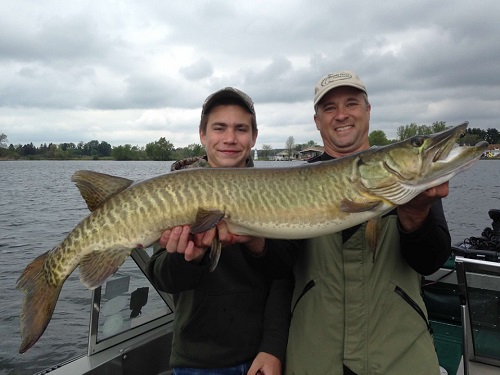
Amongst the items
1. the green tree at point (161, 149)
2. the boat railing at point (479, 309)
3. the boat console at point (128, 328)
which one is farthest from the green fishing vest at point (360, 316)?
the green tree at point (161, 149)

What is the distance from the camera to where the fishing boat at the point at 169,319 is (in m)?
2.83

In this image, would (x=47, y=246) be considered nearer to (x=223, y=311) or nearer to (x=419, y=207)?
(x=223, y=311)

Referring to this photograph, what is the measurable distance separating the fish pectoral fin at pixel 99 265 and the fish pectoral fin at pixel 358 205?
51.4 inches

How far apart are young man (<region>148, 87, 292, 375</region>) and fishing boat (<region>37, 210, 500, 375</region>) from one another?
1.05 m

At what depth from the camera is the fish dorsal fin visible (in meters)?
2.50

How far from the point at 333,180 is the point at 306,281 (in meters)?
0.62

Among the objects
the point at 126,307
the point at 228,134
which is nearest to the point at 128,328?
the point at 126,307

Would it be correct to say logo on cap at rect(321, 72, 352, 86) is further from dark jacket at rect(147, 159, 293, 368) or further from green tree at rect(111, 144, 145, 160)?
green tree at rect(111, 144, 145, 160)

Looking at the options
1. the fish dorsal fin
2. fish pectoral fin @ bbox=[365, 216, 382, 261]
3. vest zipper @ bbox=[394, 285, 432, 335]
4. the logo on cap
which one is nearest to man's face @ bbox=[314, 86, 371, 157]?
the logo on cap

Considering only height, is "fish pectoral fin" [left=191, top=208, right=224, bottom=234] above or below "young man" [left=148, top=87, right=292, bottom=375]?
above

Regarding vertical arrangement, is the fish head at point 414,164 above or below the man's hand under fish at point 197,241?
above

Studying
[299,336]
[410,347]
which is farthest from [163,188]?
[410,347]

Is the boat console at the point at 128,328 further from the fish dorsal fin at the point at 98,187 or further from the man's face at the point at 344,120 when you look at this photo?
the man's face at the point at 344,120

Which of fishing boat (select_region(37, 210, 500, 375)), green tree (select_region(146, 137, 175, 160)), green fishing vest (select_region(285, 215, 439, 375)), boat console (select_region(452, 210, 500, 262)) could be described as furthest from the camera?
green tree (select_region(146, 137, 175, 160))
